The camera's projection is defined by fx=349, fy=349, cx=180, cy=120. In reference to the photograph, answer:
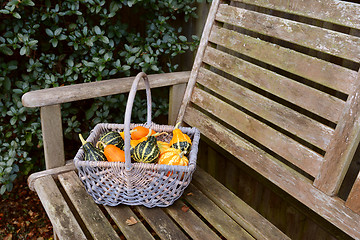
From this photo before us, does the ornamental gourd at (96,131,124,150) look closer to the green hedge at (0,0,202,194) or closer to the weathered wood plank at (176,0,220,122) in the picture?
the weathered wood plank at (176,0,220,122)

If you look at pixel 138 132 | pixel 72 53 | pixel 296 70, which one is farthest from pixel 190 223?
pixel 72 53

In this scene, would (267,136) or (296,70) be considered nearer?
(296,70)

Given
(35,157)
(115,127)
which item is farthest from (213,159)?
(35,157)

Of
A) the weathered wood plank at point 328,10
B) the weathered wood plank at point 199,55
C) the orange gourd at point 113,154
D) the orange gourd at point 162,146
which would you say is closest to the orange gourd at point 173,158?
the orange gourd at point 162,146

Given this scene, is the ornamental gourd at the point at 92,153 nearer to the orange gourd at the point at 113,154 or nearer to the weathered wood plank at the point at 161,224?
the orange gourd at the point at 113,154

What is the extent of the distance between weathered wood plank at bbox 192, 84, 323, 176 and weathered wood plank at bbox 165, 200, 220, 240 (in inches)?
16.3

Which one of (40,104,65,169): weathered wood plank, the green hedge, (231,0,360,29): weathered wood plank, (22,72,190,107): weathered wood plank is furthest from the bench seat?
(231,0,360,29): weathered wood plank

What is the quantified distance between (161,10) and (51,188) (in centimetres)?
120

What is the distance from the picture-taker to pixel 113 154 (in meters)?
1.29

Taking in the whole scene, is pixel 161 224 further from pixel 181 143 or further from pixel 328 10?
pixel 328 10

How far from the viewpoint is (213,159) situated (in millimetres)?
2225

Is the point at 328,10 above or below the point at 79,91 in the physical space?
above

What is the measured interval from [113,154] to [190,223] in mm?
381

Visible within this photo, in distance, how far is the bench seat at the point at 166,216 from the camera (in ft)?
4.07
